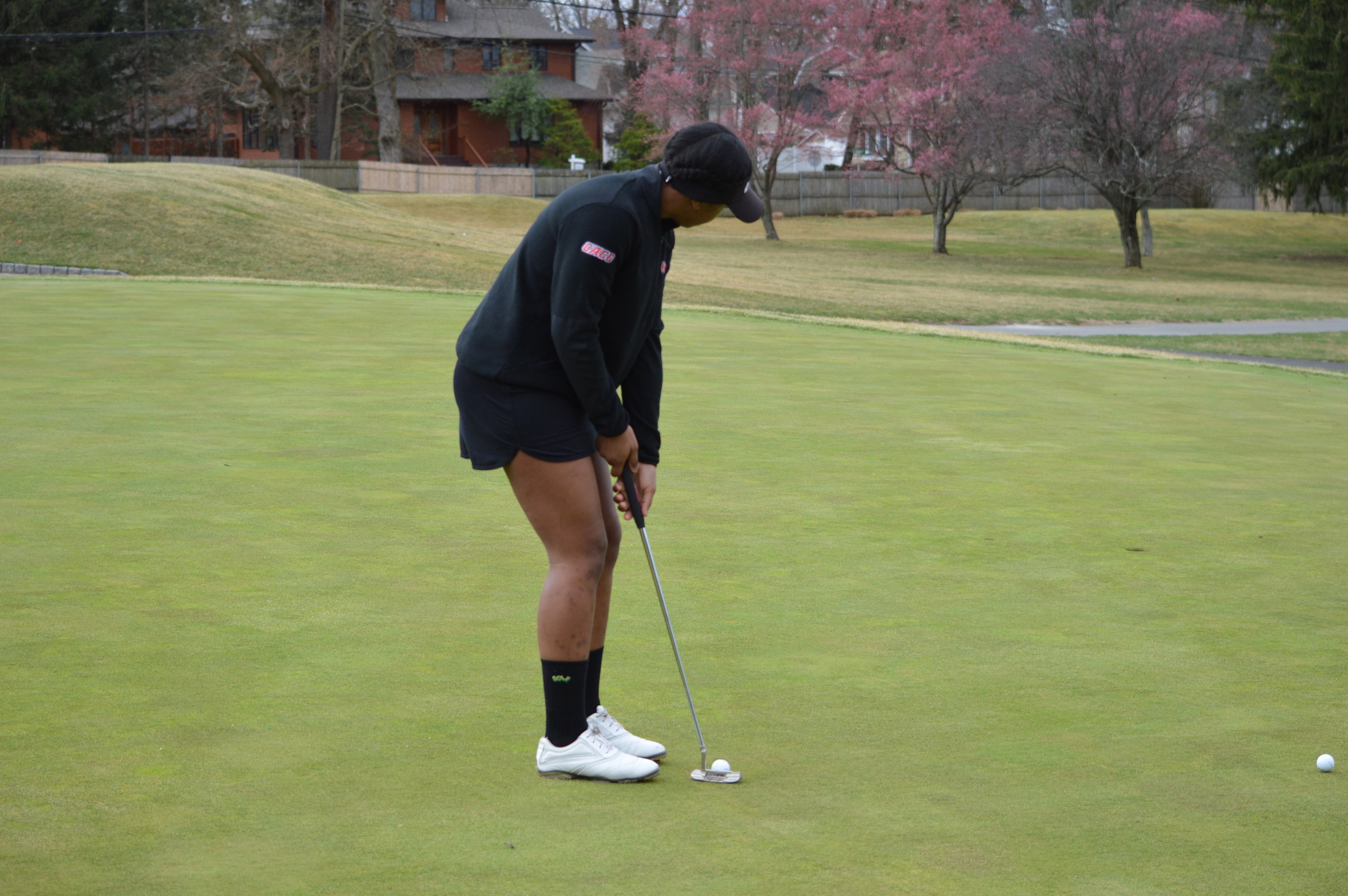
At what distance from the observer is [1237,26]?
4544 centimetres

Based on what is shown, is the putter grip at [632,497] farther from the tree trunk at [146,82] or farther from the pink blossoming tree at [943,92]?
the tree trunk at [146,82]

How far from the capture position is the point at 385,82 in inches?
2152

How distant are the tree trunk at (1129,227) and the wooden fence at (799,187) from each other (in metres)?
7.15

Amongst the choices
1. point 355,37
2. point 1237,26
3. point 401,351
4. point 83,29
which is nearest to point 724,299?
point 401,351

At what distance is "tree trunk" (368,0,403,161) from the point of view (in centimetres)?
5275

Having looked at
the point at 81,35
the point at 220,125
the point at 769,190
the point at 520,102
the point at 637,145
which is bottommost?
the point at 769,190

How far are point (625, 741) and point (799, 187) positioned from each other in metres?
58.0

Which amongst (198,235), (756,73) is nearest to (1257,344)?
(198,235)

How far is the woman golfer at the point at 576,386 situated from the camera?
3.70 metres

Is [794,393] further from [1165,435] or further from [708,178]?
[708,178]

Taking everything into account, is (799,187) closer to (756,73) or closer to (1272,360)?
(756,73)

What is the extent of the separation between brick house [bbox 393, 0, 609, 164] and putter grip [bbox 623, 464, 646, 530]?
192 ft

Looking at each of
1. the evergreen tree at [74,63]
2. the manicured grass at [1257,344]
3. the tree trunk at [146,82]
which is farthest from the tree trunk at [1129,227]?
the evergreen tree at [74,63]

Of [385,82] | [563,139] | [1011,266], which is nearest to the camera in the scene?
[1011,266]
